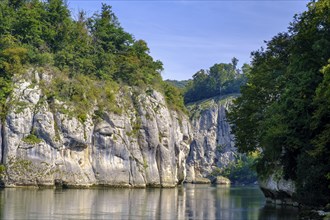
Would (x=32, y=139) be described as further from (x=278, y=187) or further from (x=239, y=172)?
(x=239, y=172)

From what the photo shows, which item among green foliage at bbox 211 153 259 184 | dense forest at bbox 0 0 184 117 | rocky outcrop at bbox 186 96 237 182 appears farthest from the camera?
rocky outcrop at bbox 186 96 237 182

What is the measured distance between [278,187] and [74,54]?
49.0 meters

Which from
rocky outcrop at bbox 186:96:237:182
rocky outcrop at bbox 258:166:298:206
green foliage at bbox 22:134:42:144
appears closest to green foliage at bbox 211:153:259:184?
rocky outcrop at bbox 186:96:237:182

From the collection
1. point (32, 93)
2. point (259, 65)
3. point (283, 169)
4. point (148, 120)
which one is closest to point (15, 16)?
point (32, 93)

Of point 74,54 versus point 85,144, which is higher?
point 74,54

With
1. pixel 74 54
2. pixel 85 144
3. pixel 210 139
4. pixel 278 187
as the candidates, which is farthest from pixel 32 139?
pixel 210 139

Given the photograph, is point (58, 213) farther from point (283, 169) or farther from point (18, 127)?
point (18, 127)

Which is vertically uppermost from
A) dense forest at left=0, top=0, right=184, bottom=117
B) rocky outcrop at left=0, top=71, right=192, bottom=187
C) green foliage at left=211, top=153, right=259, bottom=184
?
dense forest at left=0, top=0, right=184, bottom=117

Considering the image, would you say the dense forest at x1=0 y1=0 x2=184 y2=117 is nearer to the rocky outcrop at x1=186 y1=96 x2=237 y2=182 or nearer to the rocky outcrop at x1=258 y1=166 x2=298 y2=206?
the rocky outcrop at x1=258 y1=166 x2=298 y2=206

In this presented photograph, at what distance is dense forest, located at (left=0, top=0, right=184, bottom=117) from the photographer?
258 feet

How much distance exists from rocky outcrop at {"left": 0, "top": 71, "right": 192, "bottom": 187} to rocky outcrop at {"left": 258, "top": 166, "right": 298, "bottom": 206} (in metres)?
28.9

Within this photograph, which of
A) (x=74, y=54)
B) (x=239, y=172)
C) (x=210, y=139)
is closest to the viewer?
(x=74, y=54)

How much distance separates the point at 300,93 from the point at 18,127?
134 feet

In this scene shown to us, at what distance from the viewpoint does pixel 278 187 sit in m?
49.6
